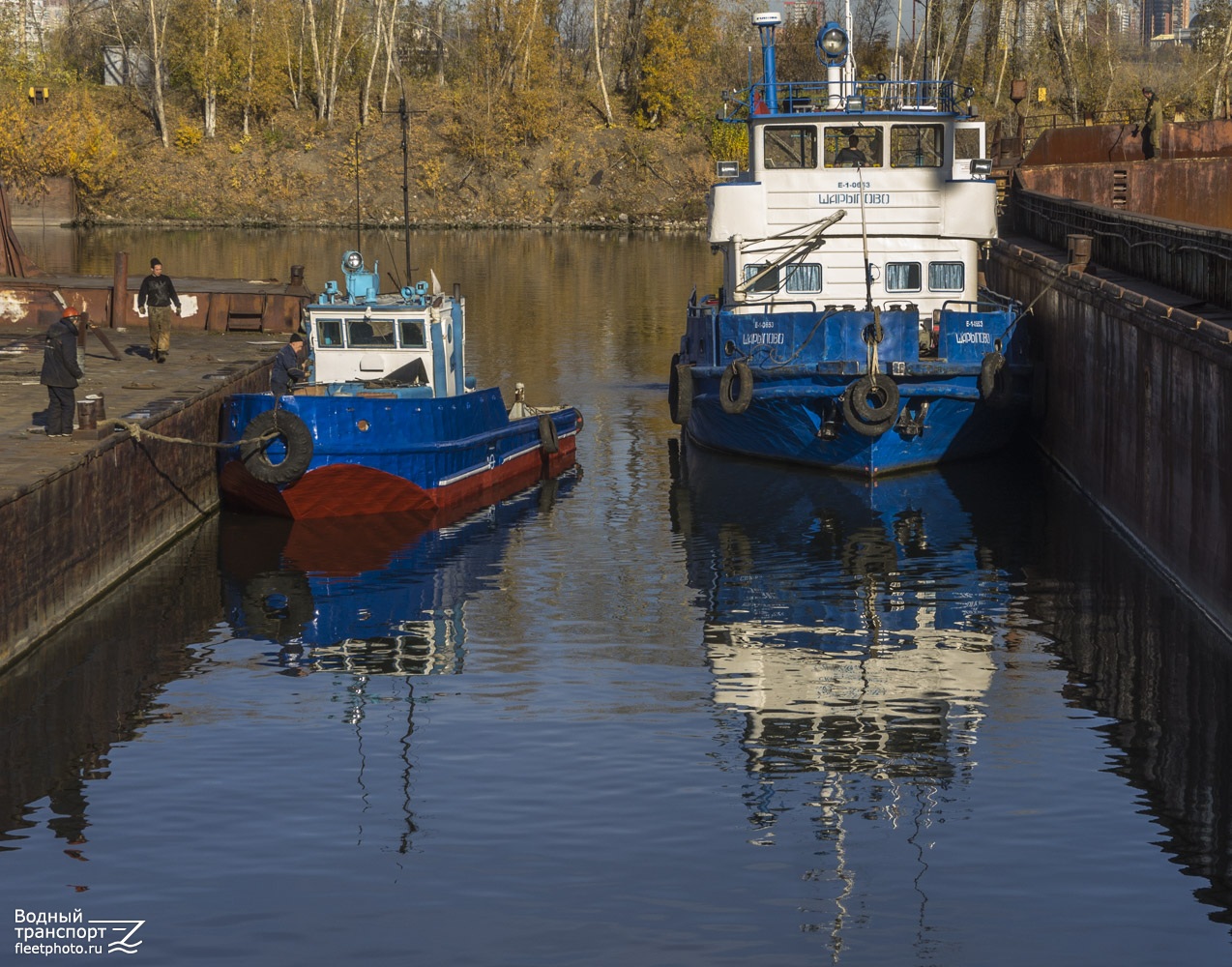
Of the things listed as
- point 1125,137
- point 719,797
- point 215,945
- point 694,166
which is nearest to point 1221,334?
point 719,797

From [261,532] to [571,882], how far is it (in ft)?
45.0

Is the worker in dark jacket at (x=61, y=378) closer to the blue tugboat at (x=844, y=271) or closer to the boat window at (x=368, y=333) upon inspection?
the boat window at (x=368, y=333)

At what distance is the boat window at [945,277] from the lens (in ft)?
106

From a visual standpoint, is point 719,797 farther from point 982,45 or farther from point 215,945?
point 982,45

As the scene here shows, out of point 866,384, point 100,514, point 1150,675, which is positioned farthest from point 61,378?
point 1150,675

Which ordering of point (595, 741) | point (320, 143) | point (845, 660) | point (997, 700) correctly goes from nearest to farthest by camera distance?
1. point (595, 741)
2. point (997, 700)
3. point (845, 660)
4. point (320, 143)

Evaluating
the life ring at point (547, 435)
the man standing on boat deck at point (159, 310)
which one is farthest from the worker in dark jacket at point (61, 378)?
the life ring at point (547, 435)

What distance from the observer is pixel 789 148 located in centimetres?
3272

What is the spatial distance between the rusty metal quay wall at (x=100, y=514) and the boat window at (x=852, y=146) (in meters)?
12.2

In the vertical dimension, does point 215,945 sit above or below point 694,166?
below

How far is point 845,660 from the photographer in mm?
19906

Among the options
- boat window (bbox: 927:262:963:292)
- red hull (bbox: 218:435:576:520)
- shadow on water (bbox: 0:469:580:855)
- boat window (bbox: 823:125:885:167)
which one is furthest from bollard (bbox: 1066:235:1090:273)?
red hull (bbox: 218:435:576:520)

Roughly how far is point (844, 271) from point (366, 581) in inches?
505

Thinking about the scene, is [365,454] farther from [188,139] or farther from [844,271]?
[188,139]
